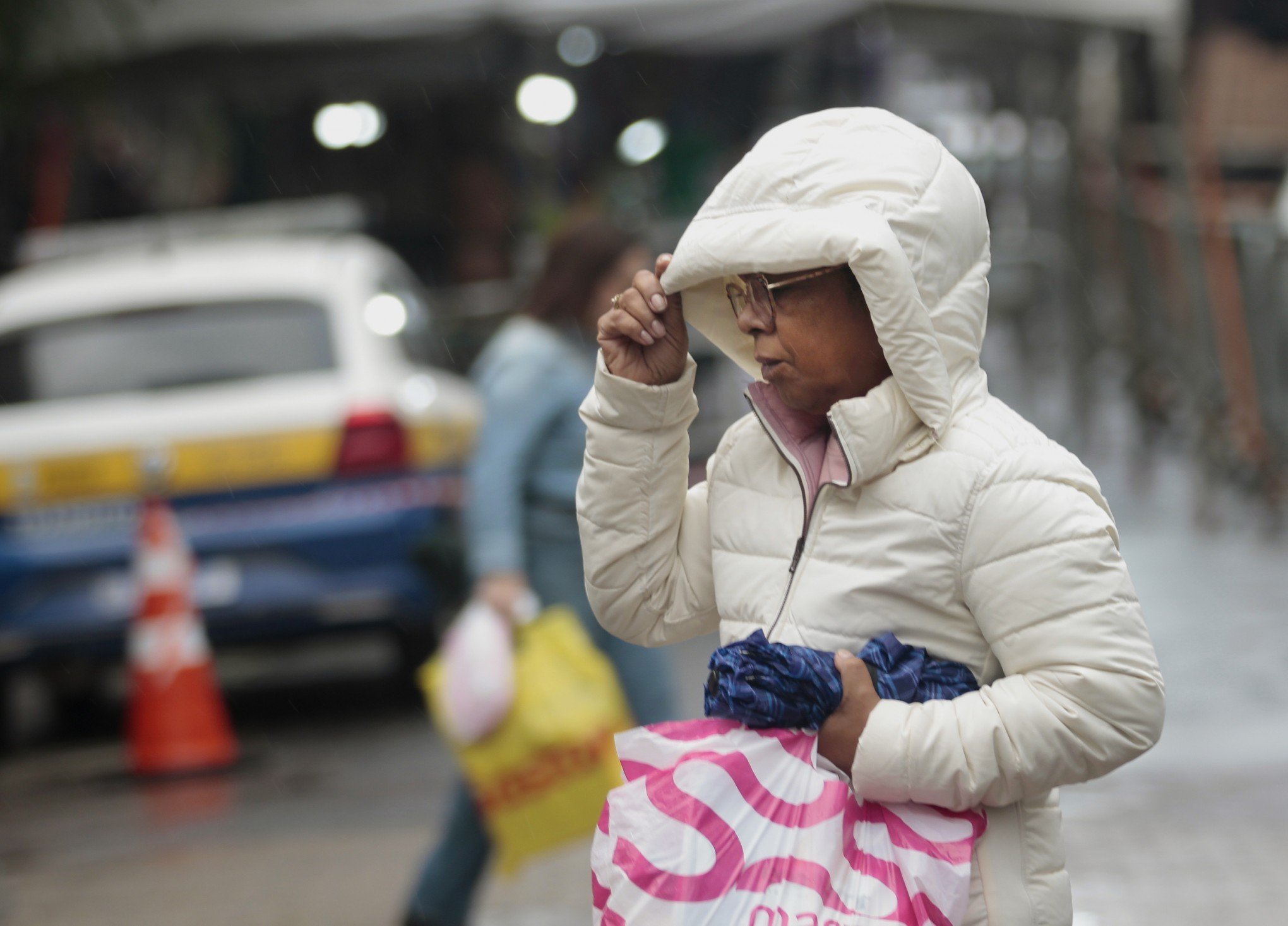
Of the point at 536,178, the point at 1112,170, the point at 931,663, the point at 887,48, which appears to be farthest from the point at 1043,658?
the point at 536,178

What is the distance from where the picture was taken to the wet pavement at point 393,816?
17.1 feet

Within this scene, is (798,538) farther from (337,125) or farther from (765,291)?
(337,125)

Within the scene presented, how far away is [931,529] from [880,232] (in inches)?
14.2

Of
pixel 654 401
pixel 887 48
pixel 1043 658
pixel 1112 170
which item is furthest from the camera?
pixel 887 48

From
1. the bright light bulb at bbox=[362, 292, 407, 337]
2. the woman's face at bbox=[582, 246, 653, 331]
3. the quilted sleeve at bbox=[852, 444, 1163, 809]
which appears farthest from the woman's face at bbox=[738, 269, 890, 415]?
the bright light bulb at bbox=[362, 292, 407, 337]

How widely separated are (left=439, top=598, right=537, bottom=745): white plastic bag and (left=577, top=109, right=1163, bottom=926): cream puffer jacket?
200 cm

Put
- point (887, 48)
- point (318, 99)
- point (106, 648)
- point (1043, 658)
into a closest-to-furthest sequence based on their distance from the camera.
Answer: point (1043, 658), point (106, 648), point (887, 48), point (318, 99)

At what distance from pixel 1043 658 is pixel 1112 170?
11.9 m

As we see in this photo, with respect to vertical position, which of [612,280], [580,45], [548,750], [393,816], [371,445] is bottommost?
[393,816]

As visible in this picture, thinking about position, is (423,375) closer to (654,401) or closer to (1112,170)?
(654,401)

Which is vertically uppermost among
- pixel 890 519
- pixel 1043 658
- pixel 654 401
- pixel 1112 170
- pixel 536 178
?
pixel 536 178

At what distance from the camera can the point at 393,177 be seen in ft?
55.1

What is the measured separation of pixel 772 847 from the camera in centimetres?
229

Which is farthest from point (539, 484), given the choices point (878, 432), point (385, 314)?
point (385, 314)
